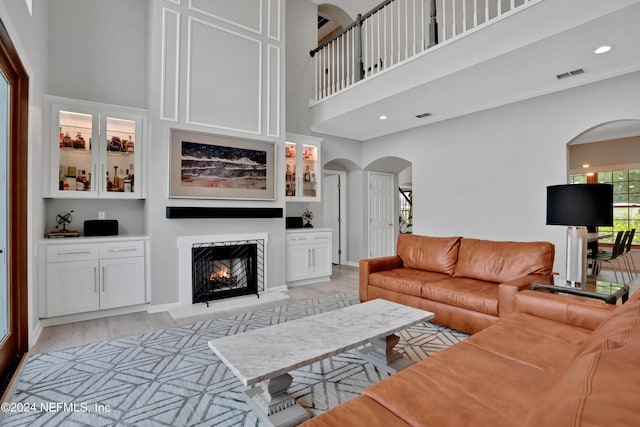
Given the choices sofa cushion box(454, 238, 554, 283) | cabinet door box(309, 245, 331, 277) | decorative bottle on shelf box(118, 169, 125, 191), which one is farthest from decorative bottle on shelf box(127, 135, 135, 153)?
sofa cushion box(454, 238, 554, 283)

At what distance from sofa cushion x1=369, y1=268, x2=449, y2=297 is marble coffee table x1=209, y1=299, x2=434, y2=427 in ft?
3.18

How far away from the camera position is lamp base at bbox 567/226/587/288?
263 centimetres

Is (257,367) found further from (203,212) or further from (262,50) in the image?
(262,50)

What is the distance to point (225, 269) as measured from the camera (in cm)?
449

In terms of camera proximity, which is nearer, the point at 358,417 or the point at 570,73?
the point at 358,417

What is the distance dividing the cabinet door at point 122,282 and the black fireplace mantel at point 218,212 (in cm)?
68

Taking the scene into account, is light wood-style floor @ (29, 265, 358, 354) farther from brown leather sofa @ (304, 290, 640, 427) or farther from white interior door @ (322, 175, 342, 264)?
white interior door @ (322, 175, 342, 264)

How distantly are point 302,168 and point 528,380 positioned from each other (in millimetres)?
4577

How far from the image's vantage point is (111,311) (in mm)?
3658

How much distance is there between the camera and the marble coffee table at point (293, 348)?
1.61 m

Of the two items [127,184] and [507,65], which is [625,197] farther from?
[127,184]

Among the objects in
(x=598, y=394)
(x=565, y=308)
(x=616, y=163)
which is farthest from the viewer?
(x=616, y=163)

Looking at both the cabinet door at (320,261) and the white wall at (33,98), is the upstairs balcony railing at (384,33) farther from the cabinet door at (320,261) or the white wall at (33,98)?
the white wall at (33,98)

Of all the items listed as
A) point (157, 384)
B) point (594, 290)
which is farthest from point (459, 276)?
point (157, 384)
